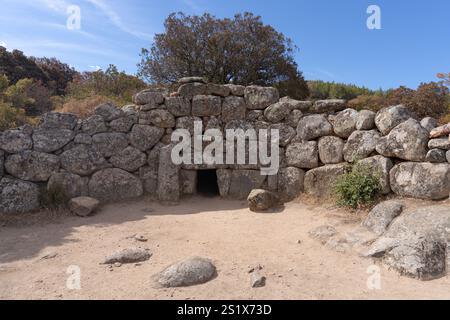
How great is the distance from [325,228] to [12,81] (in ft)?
44.6

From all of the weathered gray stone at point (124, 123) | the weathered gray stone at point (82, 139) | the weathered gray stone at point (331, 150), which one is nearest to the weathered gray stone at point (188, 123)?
the weathered gray stone at point (124, 123)

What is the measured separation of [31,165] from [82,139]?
1004 millimetres

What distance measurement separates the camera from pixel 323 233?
479 centimetres

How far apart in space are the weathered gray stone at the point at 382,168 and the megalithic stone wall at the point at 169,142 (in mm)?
18

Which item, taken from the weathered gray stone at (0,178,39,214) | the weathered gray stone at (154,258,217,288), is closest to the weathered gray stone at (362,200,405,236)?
the weathered gray stone at (154,258,217,288)

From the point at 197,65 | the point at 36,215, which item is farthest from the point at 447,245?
the point at 197,65

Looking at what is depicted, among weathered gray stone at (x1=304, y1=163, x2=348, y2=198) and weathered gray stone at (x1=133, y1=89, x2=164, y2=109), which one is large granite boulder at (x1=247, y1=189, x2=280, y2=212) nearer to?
weathered gray stone at (x1=304, y1=163, x2=348, y2=198)

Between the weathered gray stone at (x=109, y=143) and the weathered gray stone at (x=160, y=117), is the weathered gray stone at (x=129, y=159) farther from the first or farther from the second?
the weathered gray stone at (x=160, y=117)

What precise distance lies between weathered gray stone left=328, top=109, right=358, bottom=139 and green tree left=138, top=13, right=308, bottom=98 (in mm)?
5122

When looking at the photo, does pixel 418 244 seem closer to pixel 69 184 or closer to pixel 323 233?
pixel 323 233

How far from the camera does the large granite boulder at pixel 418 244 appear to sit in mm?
3658

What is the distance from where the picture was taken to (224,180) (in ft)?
22.9

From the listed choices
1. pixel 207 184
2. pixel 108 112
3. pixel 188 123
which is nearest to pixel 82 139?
pixel 108 112
